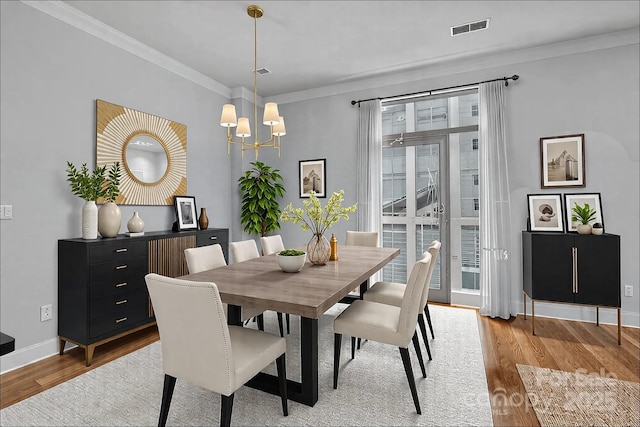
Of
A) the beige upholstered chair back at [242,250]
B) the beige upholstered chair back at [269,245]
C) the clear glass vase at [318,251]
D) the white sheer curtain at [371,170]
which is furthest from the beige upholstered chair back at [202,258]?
the white sheer curtain at [371,170]

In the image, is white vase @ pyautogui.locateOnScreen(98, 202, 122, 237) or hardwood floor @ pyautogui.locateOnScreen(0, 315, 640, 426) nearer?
hardwood floor @ pyautogui.locateOnScreen(0, 315, 640, 426)

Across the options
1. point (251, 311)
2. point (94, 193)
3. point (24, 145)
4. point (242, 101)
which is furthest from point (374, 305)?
point (242, 101)

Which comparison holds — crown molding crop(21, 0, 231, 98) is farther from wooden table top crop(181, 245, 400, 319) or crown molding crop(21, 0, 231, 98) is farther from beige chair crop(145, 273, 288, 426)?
beige chair crop(145, 273, 288, 426)

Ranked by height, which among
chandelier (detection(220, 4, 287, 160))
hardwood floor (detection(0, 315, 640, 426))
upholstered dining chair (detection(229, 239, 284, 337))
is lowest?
hardwood floor (detection(0, 315, 640, 426))

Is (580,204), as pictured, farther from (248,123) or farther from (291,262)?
(248,123)

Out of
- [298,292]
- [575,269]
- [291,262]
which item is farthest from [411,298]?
[575,269]

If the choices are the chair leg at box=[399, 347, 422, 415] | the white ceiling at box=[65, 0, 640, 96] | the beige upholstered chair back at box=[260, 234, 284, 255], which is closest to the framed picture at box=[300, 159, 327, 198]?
the white ceiling at box=[65, 0, 640, 96]

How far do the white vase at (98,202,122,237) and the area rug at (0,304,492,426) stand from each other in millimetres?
1063

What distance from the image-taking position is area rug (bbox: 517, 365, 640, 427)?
74.5 inches

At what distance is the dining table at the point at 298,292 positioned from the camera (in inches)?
63.4

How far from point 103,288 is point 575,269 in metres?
4.21

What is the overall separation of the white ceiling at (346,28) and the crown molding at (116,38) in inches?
2.7

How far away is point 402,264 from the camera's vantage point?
4.50 metres

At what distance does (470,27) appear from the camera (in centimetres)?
323
